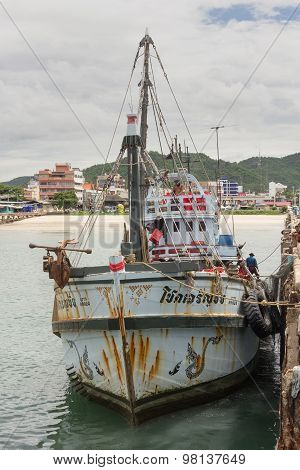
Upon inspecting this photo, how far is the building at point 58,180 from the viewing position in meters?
159

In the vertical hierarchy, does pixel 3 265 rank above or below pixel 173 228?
below

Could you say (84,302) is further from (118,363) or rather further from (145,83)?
(145,83)

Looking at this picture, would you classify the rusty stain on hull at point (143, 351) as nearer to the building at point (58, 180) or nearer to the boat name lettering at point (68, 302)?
the boat name lettering at point (68, 302)

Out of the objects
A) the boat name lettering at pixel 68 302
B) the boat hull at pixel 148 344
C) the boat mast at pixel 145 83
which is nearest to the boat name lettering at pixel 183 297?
the boat hull at pixel 148 344

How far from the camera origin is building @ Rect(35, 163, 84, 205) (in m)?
159

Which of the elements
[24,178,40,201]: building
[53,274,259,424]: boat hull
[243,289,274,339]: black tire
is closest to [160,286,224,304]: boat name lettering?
[53,274,259,424]: boat hull

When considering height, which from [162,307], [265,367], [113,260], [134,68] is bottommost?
[265,367]

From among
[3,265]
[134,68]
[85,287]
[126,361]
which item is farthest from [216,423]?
[3,265]

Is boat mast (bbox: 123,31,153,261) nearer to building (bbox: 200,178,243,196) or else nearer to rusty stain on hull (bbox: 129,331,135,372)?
rusty stain on hull (bbox: 129,331,135,372)

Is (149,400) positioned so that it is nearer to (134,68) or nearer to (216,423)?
(216,423)

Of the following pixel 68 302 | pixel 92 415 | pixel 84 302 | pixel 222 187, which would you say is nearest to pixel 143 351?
pixel 84 302

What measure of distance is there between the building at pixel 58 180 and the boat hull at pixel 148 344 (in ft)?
475

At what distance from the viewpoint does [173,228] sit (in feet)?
60.7

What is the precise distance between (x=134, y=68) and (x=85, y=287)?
19.5 ft
